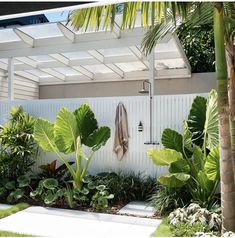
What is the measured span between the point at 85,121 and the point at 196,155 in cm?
308

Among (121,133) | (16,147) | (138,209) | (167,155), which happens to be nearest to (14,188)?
(16,147)

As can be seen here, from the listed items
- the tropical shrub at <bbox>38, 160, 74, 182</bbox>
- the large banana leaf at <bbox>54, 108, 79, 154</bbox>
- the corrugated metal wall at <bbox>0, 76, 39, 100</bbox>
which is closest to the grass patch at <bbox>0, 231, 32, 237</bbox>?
the large banana leaf at <bbox>54, 108, 79, 154</bbox>

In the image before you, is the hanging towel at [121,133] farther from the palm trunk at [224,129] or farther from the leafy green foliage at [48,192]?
the palm trunk at [224,129]

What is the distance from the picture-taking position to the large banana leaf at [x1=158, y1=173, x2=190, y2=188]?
6.38m

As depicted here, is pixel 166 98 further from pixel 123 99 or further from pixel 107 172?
pixel 107 172

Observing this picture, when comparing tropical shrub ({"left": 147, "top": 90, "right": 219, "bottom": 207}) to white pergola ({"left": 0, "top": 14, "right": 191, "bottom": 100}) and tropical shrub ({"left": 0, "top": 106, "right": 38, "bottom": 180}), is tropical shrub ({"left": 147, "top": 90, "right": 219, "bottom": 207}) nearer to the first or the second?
white pergola ({"left": 0, "top": 14, "right": 191, "bottom": 100})

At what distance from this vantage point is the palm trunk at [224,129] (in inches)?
187

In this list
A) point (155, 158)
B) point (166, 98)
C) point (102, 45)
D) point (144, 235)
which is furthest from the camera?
point (102, 45)

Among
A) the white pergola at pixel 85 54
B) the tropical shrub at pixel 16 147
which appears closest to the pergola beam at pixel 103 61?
the white pergola at pixel 85 54

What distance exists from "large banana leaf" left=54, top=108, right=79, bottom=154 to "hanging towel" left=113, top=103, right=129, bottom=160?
1205mm

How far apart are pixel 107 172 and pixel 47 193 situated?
74.2 inches

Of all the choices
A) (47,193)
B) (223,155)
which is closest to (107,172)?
(47,193)

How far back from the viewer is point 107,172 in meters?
8.96

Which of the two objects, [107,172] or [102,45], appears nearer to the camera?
[107,172]
